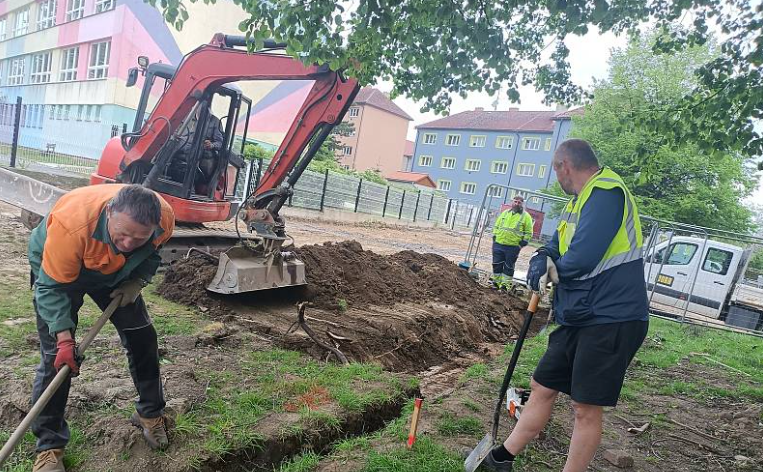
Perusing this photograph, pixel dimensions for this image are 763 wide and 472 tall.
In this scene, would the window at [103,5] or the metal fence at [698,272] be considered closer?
the metal fence at [698,272]

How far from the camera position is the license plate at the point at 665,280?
1088 centimetres

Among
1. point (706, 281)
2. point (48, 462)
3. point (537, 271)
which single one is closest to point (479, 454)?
point (537, 271)

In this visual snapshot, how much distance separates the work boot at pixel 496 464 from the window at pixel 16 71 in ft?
120

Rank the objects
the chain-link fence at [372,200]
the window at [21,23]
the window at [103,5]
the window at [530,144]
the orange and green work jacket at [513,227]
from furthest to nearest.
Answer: the window at [530,144] < the window at [21,23] < the window at [103,5] < the chain-link fence at [372,200] < the orange and green work jacket at [513,227]

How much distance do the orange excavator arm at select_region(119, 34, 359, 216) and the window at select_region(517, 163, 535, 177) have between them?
40.5m

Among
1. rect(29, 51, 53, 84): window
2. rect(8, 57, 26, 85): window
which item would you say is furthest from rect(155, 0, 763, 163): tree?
rect(8, 57, 26, 85): window

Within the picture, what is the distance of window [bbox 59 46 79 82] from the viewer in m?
25.6

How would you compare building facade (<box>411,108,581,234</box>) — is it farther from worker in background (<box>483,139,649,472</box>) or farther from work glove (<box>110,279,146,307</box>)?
work glove (<box>110,279,146,307</box>)

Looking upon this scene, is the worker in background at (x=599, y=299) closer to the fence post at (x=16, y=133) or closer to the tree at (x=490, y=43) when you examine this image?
the tree at (x=490, y=43)

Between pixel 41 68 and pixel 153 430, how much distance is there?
33153mm

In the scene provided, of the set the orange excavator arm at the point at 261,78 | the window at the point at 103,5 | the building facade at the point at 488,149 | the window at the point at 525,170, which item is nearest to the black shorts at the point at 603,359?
the orange excavator arm at the point at 261,78

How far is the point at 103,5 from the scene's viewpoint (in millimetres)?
23547

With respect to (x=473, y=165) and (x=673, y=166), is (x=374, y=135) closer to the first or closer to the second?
(x=473, y=165)

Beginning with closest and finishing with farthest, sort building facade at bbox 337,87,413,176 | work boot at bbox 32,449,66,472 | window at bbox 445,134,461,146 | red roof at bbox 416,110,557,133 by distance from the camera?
work boot at bbox 32,449,66,472 < red roof at bbox 416,110,557,133 < building facade at bbox 337,87,413,176 < window at bbox 445,134,461,146
